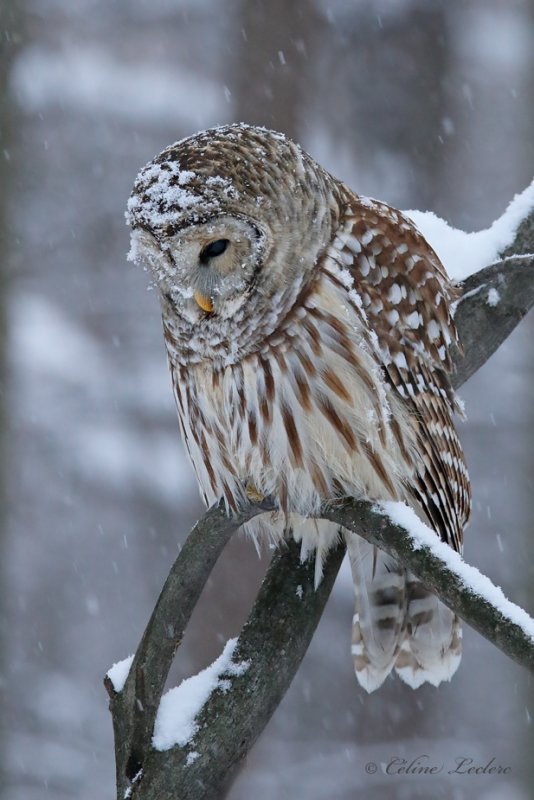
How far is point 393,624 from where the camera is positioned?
358cm

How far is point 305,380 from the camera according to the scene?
3164mm

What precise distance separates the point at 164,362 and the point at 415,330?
5136mm

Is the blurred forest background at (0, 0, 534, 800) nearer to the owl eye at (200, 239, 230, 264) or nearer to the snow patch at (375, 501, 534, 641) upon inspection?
the owl eye at (200, 239, 230, 264)

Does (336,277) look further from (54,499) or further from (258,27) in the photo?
(54,499)

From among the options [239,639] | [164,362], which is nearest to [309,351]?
[239,639]

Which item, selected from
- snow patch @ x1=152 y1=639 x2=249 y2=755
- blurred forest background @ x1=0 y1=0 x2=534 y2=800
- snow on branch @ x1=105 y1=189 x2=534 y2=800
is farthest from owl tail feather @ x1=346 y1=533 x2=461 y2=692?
blurred forest background @ x1=0 y1=0 x2=534 y2=800

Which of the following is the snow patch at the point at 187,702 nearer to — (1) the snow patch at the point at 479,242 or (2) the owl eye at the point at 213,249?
(2) the owl eye at the point at 213,249

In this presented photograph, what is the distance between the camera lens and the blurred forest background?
7957 mm

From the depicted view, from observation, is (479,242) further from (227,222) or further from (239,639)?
(239,639)

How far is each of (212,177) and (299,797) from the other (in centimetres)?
641

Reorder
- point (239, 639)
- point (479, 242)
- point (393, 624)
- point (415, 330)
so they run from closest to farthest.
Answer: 1. point (239, 639)
2. point (415, 330)
3. point (393, 624)
4. point (479, 242)

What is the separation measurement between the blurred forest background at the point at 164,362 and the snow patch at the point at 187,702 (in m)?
4.76

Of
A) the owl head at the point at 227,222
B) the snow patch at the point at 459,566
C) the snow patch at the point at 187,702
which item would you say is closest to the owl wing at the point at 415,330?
the owl head at the point at 227,222

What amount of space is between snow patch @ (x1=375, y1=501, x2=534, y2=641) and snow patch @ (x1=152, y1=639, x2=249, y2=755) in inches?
22.9
